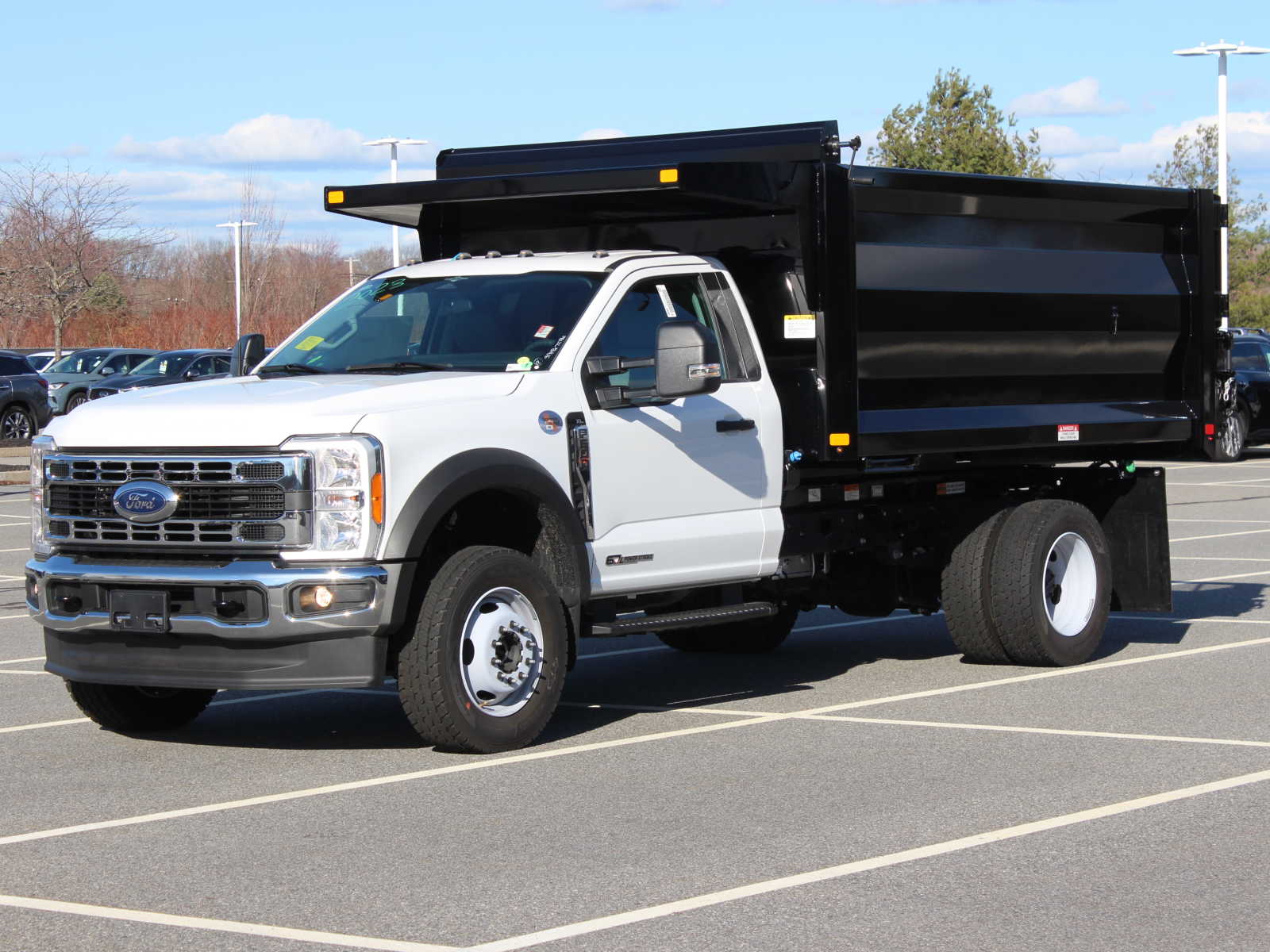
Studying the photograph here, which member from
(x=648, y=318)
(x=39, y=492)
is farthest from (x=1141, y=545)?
(x=39, y=492)

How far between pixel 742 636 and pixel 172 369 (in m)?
31.0

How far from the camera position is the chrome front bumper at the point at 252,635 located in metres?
7.77

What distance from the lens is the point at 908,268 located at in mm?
10219

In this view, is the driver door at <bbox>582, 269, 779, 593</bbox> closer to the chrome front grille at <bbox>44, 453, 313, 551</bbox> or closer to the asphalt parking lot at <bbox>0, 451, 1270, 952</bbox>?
the asphalt parking lot at <bbox>0, 451, 1270, 952</bbox>

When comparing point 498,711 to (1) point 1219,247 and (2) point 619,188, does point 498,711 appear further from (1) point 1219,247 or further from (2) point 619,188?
(1) point 1219,247

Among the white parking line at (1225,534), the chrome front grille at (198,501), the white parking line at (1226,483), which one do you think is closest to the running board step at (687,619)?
the chrome front grille at (198,501)

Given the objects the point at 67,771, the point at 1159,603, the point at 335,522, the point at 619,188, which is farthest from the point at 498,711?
the point at 1159,603

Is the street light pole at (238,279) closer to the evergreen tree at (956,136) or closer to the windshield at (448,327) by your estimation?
the evergreen tree at (956,136)

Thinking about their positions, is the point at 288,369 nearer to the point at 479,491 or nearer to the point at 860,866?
the point at 479,491

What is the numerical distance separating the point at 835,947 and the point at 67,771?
13.2ft

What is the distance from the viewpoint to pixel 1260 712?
363 inches

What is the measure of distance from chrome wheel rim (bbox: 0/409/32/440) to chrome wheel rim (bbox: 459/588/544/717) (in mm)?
30304

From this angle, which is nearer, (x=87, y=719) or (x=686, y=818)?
(x=686, y=818)

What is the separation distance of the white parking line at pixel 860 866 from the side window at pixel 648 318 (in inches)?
121
